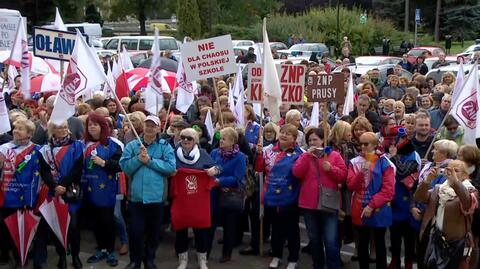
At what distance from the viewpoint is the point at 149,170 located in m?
7.34

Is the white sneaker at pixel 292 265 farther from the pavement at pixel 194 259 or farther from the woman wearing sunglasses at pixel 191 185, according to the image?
the woman wearing sunglasses at pixel 191 185

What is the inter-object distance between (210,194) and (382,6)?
167 feet

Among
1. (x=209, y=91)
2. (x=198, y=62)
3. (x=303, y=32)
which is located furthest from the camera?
(x=303, y=32)

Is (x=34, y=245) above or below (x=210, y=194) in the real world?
below

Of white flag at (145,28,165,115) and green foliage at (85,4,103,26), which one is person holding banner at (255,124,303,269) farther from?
green foliage at (85,4,103,26)

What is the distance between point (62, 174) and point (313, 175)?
2573 mm

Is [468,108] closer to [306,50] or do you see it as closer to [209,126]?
[209,126]

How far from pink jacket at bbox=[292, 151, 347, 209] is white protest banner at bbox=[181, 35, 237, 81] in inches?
111

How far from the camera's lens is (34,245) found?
7.82 metres

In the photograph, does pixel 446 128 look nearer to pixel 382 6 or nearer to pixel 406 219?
pixel 406 219

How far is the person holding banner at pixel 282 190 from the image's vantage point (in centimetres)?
768

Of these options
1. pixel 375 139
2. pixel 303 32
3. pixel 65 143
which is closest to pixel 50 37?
pixel 65 143

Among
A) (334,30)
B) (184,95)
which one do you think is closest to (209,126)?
(184,95)

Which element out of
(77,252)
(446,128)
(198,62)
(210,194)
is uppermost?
(198,62)
